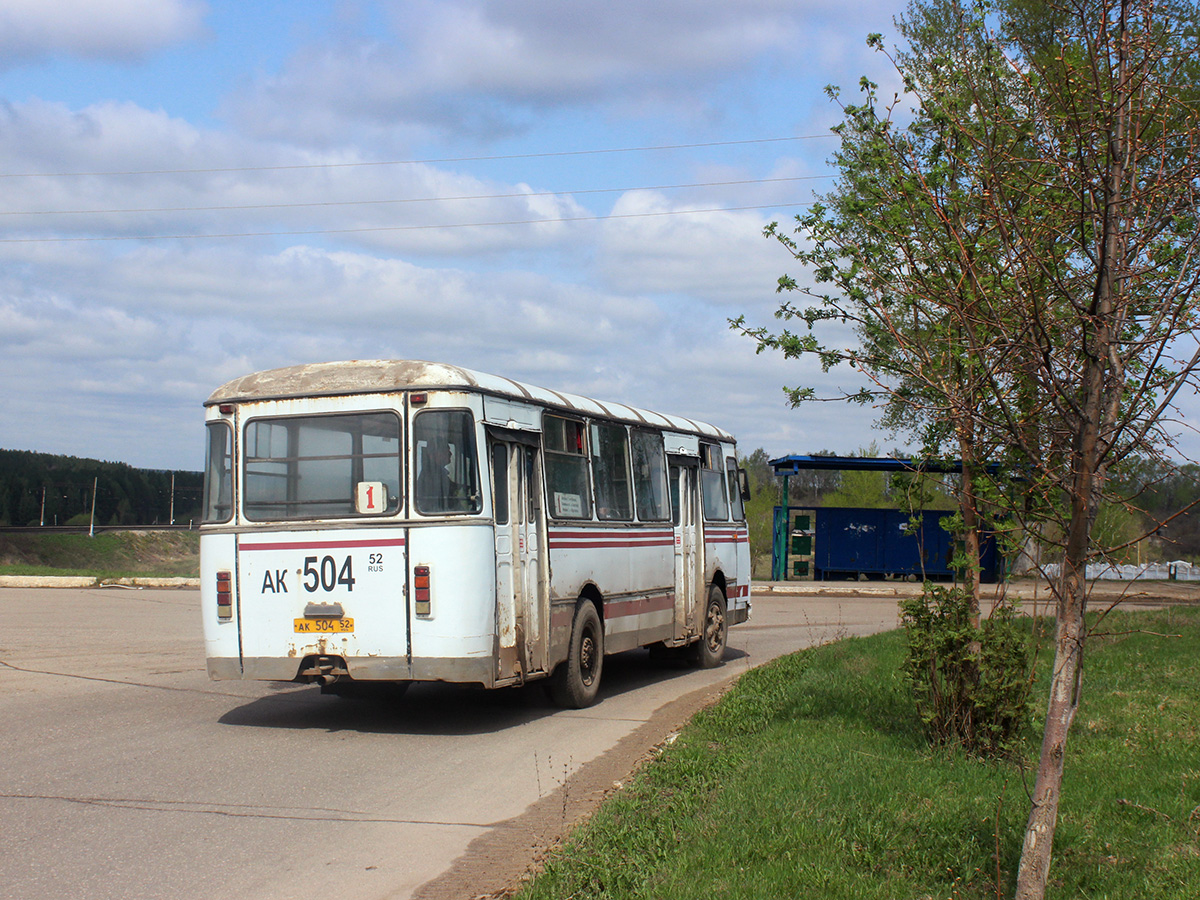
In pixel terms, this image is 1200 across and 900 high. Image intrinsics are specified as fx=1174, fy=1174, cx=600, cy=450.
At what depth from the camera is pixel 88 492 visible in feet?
283

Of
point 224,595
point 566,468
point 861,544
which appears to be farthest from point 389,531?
point 861,544

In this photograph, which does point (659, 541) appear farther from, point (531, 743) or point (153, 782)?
point (153, 782)

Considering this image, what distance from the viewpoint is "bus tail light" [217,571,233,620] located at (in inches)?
396

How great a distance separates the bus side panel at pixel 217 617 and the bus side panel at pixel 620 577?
282 cm

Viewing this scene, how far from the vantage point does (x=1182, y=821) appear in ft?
20.0

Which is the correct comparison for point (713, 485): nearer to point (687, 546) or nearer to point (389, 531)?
point (687, 546)

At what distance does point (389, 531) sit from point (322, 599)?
814 millimetres

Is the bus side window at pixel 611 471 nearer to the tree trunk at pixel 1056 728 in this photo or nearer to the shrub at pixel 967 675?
the shrub at pixel 967 675

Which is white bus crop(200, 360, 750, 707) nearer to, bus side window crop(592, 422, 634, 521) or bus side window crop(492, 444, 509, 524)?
bus side window crop(492, 444, 509, 524)

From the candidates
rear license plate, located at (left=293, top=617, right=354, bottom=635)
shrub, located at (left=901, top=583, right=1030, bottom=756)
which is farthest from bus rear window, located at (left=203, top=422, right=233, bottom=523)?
shrub, located at (left=901, top=583, right=1030, bottom=756)

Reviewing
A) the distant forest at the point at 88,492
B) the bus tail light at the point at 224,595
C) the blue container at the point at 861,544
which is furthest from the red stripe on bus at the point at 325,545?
the distant forest at the point at 88,492

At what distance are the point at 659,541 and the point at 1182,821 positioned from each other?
807 cm

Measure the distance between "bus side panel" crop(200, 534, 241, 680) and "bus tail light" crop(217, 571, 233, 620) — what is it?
0.09 ft

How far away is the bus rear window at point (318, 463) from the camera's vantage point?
32.4ft
